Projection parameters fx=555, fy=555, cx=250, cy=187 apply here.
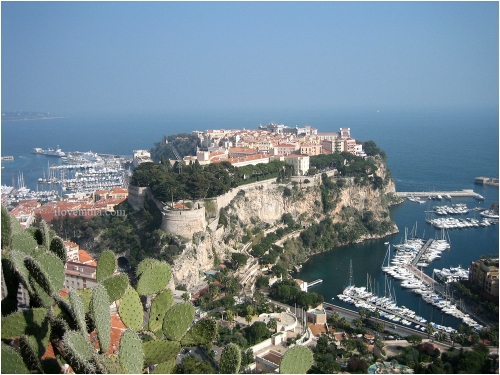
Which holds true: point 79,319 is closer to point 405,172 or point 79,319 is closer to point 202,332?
point 202,332

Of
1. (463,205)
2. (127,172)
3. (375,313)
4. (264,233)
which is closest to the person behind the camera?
(375,313)

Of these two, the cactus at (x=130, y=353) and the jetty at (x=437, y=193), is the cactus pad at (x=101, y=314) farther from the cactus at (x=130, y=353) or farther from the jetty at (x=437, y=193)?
the jetty at (x=437, y=193)

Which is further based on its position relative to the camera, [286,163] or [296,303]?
[286,163]

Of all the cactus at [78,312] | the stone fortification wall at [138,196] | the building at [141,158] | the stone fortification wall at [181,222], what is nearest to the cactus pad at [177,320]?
the cactus at [78,312]

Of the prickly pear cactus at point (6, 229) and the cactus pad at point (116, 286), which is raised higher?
the prickly pear cactus at point (6, 229)

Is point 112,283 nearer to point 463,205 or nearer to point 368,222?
point 368,222

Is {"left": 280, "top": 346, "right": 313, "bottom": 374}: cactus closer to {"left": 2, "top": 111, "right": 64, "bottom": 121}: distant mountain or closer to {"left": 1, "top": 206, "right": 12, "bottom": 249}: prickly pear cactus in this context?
{"left": 1, "top": 206, "right": 12, "bottom": 249}: prickly pear cactus

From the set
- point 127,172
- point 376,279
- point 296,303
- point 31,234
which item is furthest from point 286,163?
point 31,234

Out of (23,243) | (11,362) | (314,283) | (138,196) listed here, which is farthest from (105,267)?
(138,196)
